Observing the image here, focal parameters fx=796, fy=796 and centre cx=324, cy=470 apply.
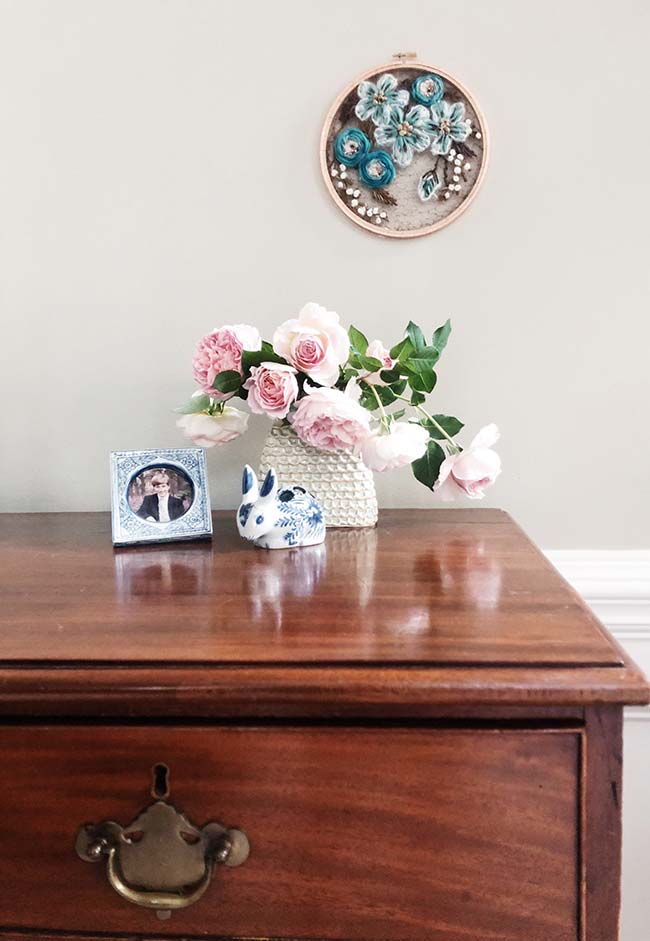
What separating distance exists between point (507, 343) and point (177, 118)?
564mm

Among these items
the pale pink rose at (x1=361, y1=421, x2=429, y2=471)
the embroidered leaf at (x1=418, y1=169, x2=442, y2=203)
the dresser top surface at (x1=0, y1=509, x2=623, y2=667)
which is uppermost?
the embroidered leaf at (x1=418, y1=169, x2=442, y2=203)

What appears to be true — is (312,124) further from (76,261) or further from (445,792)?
(445,792)

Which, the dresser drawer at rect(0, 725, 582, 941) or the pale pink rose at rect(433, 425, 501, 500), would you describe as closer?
the dresser drawer at rect(0, 725, 582, 941)

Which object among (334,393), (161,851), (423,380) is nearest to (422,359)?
(423,380)

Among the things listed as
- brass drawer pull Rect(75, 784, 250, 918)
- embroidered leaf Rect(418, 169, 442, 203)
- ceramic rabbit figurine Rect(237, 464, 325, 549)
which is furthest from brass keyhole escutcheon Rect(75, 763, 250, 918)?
embroidered leaf Rect(418, 169, 442, 203)

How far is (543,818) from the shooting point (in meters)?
0.56

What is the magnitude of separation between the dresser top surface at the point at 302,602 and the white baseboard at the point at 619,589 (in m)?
0.24

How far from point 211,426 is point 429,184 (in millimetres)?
456

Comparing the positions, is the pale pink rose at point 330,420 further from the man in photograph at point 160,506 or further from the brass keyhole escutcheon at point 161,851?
the brass keyhole escutcheon at point 161,851

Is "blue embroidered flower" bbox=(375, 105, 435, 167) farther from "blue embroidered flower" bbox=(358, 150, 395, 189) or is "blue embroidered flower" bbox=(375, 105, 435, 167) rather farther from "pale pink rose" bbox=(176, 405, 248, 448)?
"pale pink rose" bbox=(176, 405, 248, 448)

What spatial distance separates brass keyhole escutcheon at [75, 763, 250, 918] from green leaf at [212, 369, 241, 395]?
49 cm

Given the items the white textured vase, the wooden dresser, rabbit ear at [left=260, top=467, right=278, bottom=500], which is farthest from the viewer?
the white textured vase

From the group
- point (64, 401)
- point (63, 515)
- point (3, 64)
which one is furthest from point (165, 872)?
point (3, 64)

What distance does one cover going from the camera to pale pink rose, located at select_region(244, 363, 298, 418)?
35.5 inches
